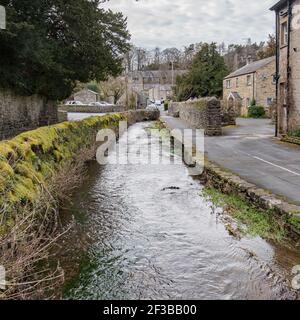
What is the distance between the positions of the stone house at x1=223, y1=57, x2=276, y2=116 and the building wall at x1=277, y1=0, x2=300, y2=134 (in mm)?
19554

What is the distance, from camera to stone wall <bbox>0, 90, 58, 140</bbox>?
64.6ft

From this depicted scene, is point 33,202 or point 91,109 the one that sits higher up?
point 91,109

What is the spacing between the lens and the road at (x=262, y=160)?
9512mm

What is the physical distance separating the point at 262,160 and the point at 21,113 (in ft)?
47.7

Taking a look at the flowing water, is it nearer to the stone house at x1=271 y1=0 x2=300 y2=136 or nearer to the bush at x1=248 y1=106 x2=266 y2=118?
the stone house at x1=271 y1=0 x2=300 y2=136

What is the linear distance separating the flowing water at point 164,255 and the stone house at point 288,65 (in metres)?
11.5

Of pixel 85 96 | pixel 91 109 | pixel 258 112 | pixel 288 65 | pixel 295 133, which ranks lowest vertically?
pixel 295 133

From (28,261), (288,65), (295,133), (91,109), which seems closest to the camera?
(28,261)

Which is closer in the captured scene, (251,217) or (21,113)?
(251,217)

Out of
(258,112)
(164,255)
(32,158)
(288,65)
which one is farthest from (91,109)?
(164,255)

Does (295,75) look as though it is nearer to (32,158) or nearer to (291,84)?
(291,84)

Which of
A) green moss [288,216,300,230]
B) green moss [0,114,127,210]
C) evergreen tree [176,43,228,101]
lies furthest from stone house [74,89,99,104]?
green moss [288,216,300,230]

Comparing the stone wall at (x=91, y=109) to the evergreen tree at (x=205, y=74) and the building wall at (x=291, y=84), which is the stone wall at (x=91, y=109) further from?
the building wall at (x=291, y=84)

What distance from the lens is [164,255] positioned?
21.5ft
